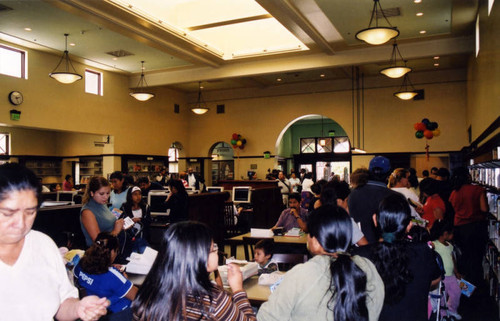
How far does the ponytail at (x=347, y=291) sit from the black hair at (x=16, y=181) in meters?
1.24

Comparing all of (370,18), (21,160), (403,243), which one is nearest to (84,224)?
(403,243)

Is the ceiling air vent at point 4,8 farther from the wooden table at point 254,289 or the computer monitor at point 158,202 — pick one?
the wooden table at point 254,289

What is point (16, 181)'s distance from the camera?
4.94ft

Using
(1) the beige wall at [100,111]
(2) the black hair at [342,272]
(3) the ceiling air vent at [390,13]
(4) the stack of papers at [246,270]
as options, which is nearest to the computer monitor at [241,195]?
(1) the beige wall at [100,111]

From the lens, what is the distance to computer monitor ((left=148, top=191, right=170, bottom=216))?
24.2 feet

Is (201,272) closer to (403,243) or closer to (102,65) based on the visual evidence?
(403,243)

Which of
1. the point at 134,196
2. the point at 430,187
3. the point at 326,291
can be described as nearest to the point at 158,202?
the point at 134,196

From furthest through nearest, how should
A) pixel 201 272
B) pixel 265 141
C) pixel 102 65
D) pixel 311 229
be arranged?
pixel 265 141, pixel 102 65, pixel 311 229, pixel 201 272

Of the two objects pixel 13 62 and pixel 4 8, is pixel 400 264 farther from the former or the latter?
pixel 13 62

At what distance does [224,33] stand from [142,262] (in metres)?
9.01

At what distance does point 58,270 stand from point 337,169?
19866mm

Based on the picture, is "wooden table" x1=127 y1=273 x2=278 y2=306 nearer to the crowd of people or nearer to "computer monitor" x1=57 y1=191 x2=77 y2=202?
the crowd of people

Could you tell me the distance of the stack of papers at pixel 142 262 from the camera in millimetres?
3566

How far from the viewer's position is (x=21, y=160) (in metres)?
14.6
